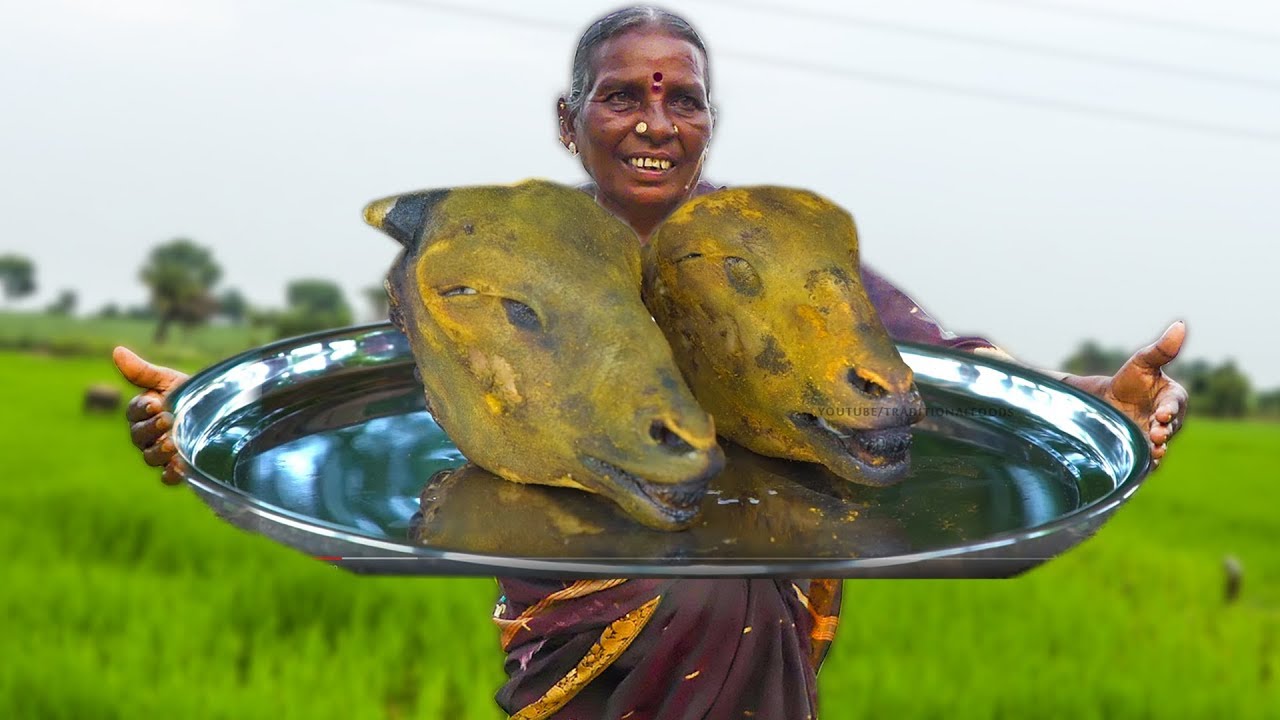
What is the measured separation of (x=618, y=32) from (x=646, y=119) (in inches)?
4.7

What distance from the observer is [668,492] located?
1.30m

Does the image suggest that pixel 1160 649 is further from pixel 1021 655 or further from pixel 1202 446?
pixel 1202 446

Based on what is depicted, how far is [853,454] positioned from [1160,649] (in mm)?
2387

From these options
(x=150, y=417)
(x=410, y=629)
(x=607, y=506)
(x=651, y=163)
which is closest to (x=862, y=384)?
(x=607, y=506)

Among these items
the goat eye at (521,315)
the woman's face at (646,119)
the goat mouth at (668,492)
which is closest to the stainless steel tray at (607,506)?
the goat mouth at (668,492)

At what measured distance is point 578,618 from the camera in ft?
5.31

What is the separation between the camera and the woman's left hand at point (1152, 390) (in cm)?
162

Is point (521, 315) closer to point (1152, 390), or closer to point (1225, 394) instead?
point (1152, 390)

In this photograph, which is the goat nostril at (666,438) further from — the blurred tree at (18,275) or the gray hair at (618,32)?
the blurred tree at (18,275)

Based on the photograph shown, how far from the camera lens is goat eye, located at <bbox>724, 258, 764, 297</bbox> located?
58.1 inches

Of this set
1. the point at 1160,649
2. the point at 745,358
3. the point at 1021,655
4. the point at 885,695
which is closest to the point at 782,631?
the point at 745,358

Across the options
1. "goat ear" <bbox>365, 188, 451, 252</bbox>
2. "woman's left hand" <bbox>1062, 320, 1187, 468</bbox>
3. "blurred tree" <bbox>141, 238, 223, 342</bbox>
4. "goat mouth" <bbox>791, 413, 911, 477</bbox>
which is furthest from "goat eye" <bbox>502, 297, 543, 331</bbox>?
"blurred tree" <bbox>141, 238, 223, 342</bbox>

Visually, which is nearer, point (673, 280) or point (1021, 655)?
point (673, 280)

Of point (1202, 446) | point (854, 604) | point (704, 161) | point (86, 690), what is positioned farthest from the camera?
point (1202, 446)
